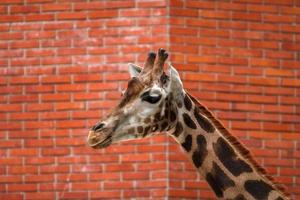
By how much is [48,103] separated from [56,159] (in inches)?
22.9

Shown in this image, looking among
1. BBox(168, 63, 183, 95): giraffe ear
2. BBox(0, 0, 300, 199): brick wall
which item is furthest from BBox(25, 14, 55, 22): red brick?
BBox(168, 63, 183, 95): giraffe ear

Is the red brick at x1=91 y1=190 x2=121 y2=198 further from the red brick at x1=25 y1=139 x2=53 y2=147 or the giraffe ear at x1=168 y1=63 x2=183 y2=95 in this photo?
the giraffe ear at x1=168 y1=63 x2=183 y2=95

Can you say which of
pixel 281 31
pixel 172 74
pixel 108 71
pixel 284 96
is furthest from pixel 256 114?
Result: pixel 172 74

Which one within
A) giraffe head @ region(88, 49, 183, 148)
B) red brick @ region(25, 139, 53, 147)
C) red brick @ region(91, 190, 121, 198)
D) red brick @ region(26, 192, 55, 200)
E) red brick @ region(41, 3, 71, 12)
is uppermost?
red brick @ region(41, 3, 71, 12)

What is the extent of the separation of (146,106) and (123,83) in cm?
311

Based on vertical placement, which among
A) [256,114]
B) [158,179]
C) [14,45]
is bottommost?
[158,179]

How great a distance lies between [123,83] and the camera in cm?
878

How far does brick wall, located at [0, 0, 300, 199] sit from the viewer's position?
869cm

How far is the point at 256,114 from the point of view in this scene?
8.91 meters

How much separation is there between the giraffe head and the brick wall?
2821 mm

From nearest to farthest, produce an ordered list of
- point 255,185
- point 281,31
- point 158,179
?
point 255,185 → point 158,179 → point 281,31

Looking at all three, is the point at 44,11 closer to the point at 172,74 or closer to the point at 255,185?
the point at 172,74

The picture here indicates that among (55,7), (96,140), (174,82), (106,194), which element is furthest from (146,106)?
A: (55,7)

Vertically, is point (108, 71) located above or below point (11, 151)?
above
